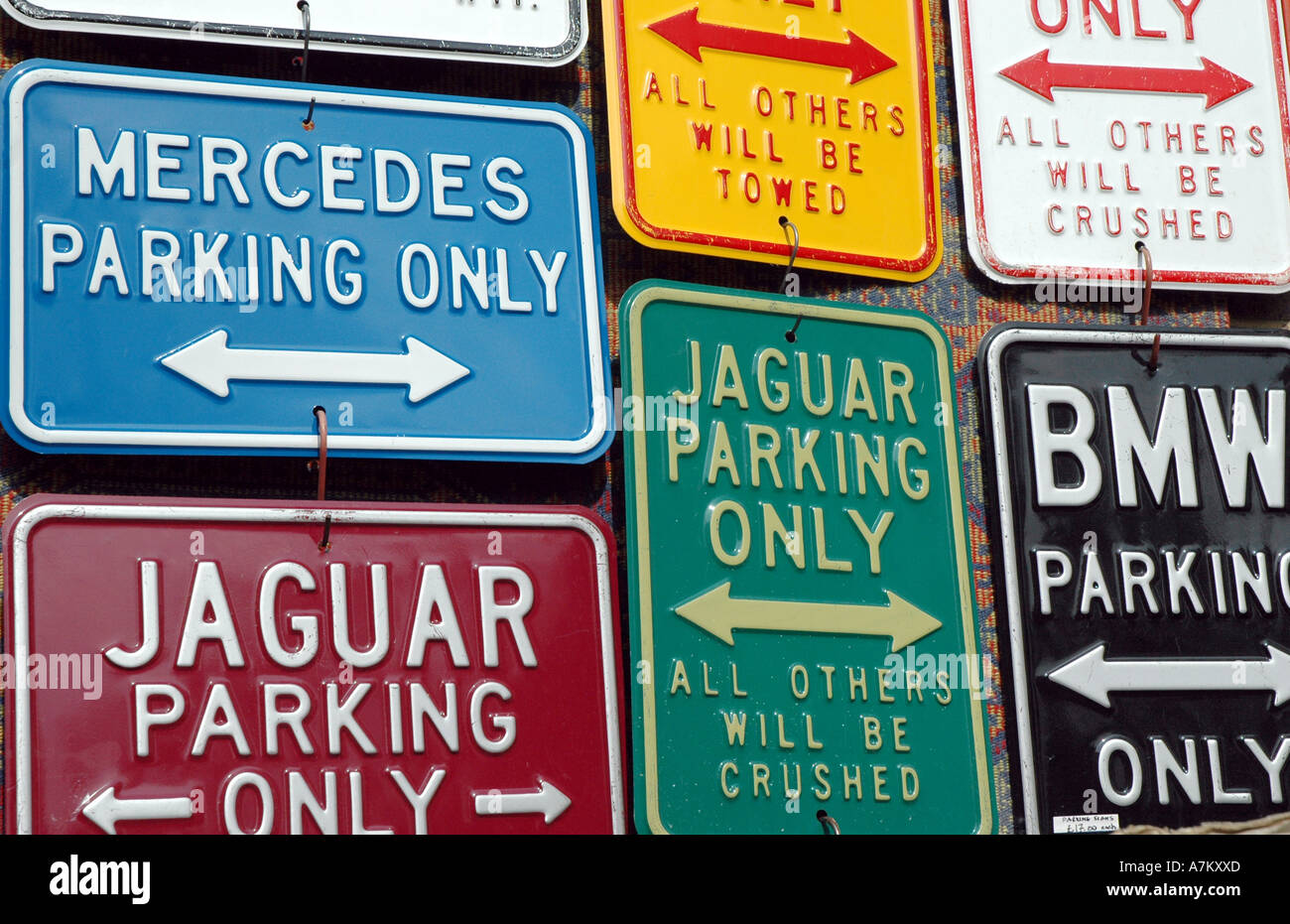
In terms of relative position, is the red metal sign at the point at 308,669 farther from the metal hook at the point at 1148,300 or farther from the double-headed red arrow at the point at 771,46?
the metal hook at the point at 1148,300

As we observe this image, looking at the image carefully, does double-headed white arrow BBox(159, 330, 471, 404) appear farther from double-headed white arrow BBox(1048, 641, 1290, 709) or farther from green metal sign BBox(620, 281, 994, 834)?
double-headed white arrow BBox(1048, 641, 1290, 709)

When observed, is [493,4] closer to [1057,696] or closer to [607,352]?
[607,352]

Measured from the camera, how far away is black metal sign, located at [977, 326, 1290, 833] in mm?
1349

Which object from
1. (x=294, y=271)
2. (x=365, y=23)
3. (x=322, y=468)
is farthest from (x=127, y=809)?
(x=365, y=23)

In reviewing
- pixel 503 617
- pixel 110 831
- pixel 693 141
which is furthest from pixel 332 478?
pixel 693 141

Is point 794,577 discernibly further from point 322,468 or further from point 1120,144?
point 1120,144

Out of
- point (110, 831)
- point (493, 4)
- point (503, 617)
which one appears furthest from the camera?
point (493, 4)

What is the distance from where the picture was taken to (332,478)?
1243 mm

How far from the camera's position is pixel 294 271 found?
1228 mm

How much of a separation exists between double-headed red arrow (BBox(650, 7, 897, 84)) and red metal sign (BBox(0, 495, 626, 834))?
1.46 ft

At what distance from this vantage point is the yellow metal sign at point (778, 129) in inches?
53.2

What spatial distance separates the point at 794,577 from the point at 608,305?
0.28m

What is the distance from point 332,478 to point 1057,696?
642mm

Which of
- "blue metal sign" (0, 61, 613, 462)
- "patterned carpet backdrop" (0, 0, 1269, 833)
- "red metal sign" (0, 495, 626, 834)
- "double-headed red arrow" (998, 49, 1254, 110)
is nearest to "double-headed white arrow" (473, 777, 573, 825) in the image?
"red metal sign" (0, 495, 626, 834)
